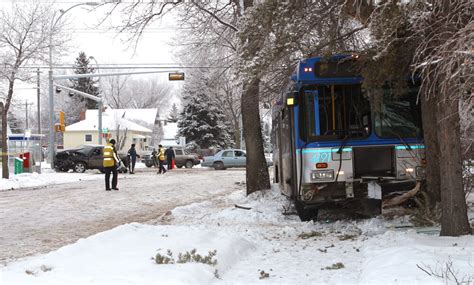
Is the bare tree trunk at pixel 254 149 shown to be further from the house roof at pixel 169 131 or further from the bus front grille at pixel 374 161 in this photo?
the house roof at pixel 169 131

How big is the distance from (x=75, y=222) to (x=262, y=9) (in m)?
5.93

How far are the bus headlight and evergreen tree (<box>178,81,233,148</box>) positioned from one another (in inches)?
1859

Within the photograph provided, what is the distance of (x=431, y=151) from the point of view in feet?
28.5

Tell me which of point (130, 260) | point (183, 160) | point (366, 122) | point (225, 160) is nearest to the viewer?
point (130, 260)

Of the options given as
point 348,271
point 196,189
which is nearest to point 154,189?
point 196,189

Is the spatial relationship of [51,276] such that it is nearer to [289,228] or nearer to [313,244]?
[313,244]

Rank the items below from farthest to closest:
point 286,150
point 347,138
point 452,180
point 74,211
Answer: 1. point 74,211
2. point 286,150
3. point 347,138
4. point 452,180

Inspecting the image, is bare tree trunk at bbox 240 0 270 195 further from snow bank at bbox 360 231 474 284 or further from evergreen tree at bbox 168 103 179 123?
evergreen tree at bbox 168 103 179 123

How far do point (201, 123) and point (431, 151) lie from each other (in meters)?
49.6

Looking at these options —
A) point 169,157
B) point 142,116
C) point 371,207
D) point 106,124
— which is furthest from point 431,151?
point 142,116

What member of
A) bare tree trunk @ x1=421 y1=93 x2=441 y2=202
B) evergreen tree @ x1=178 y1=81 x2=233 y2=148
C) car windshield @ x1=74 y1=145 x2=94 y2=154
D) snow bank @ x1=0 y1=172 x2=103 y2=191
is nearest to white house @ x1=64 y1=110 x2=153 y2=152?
evergreen tree @ x1=178 y1=81 x2=233 y2=148

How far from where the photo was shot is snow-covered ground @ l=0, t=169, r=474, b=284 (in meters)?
5.39

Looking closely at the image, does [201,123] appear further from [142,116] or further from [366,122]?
[366,122]

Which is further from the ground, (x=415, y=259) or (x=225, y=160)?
(x=225, y=160)
